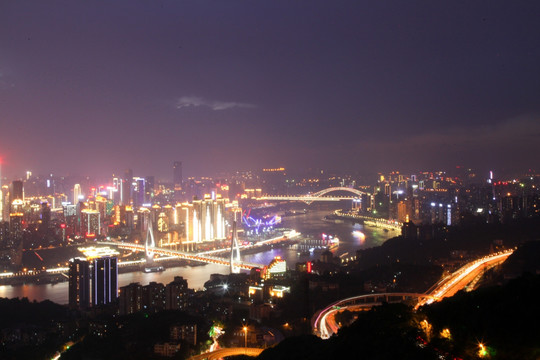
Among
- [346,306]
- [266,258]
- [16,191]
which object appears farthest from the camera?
[16,191]

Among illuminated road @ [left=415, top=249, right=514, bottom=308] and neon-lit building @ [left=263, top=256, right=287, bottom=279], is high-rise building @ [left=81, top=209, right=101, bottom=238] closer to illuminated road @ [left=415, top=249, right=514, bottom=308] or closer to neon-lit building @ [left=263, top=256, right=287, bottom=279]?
neon-lit building @ [left=263, top=256, right=287, bottom=279]

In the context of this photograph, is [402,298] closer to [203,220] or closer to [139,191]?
[203,220]

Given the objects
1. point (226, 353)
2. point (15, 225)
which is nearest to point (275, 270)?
point (226, 353)

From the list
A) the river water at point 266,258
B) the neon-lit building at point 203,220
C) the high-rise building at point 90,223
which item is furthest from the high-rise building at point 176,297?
the high-rise building at point 90,223

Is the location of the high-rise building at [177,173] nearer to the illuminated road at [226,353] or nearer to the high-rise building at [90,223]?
the high-rise building at [90,223]

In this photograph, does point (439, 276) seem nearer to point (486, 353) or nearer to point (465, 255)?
point (465, 255)

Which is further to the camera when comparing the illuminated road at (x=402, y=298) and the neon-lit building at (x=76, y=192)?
the neon-lit building at (x=76, y=192)
